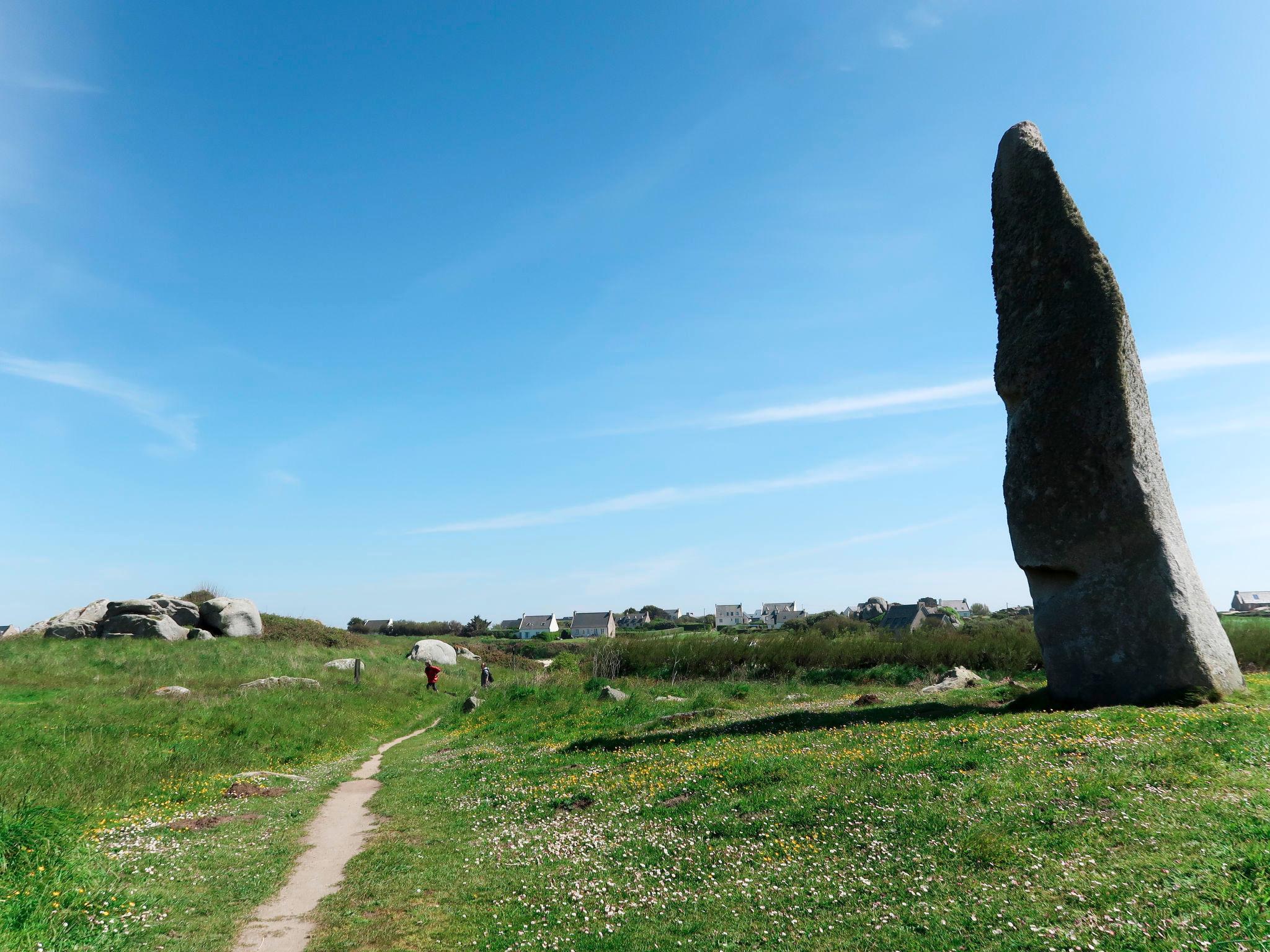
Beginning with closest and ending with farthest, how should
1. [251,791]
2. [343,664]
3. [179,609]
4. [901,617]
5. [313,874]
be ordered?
[313,874] → [251,791] → [343,664] → [179,609] → [901,617]

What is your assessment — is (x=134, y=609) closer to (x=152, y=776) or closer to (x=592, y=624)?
(x=152, y=776)

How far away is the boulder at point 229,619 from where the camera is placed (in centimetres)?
5294

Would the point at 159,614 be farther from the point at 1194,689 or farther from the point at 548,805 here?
the point at 1194,689

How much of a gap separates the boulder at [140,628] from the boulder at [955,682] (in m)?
45.4

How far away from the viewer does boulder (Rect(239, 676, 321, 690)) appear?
114 feet

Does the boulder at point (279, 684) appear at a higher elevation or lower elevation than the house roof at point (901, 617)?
lower

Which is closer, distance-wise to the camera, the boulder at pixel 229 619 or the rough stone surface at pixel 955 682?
the rough stone surface at pixel 955 682

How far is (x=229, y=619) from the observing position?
53.2 meters

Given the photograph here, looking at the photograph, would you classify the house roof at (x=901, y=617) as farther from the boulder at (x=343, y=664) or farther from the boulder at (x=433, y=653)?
the boulder at (x=343, y=664)

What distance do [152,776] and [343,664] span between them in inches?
1143

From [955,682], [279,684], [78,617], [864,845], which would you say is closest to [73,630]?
[78,617]

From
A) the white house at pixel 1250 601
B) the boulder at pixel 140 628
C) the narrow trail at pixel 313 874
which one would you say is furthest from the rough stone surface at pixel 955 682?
the white house at pixel 1250 601

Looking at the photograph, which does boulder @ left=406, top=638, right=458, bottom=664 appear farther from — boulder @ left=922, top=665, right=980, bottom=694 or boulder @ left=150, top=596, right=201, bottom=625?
boulder @ left=922, top=665, right=980, bottom=694

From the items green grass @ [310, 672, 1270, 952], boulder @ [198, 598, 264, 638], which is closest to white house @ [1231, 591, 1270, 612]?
green grass @ [310, 672, 1270, 952]
